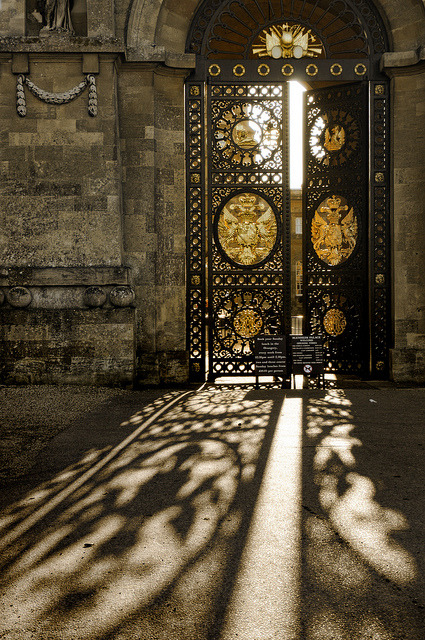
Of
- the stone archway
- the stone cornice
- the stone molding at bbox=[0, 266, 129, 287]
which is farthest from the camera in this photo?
the stone archway

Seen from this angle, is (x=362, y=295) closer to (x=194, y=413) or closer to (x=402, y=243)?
(x=402, y=243)

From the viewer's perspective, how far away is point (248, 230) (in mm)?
10805

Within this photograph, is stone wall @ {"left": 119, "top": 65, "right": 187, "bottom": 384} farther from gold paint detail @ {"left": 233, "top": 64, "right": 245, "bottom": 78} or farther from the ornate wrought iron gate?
gold paint detail @ {"left": 233, "top": 64, "right": 245, "bottom": 78}

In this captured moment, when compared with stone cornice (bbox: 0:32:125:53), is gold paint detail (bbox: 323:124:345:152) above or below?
below

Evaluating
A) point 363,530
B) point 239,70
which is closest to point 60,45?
point 239,70

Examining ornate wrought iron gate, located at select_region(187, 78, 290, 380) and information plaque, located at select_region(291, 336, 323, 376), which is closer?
information plaque, located at select_region(291, 336, 323, 376)

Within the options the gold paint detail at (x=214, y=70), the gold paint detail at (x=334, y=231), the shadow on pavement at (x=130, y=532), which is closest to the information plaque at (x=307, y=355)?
the gold paint detail at (x=334, y=231)

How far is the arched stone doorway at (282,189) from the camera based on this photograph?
1050cm

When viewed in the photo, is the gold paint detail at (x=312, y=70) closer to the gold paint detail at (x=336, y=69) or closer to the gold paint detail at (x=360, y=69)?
the gold paint detail at (x=336, y=69)

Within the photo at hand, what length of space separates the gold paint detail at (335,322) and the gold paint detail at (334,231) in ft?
2.87

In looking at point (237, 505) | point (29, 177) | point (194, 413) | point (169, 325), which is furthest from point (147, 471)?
point (29, 177)

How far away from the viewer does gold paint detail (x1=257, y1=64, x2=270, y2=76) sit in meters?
10.6

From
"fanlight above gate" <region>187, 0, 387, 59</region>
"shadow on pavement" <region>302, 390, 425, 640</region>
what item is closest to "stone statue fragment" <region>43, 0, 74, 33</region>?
"fanlight above gate" <region>187, 0, 387, 59</region>

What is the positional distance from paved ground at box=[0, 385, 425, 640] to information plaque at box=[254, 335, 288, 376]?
2.49 m
